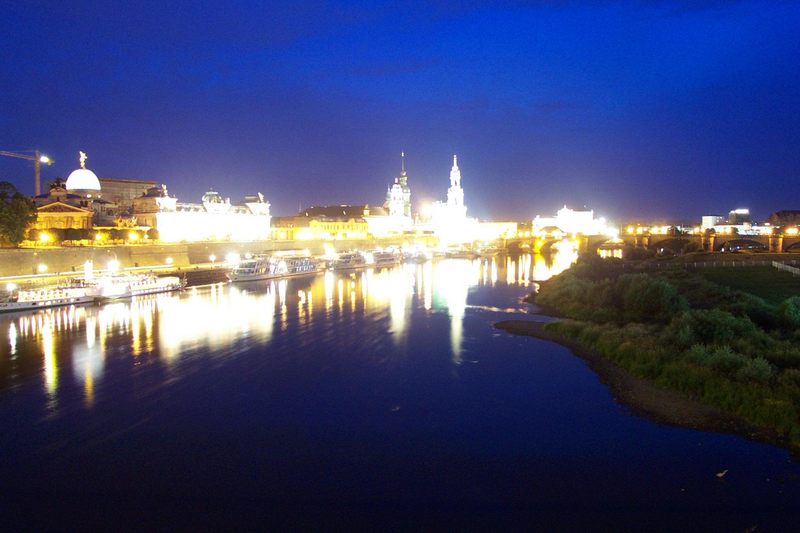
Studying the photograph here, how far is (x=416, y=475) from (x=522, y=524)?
2.85 metres

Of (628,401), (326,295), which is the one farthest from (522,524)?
(326,295)

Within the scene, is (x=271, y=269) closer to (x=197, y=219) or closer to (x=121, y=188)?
(x=197, y=219)

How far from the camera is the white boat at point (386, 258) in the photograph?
261 ft

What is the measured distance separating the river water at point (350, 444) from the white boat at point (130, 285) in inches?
539

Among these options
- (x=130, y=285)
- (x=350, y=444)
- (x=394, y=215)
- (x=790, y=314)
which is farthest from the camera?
(x=394, y=215)

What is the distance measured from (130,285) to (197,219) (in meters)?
44.5

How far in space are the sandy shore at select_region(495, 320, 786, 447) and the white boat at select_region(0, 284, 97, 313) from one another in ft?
108

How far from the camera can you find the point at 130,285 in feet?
140

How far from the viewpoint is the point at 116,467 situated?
45.7ft

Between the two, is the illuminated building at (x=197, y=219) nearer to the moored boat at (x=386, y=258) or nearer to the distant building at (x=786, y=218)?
the moored boat at (x=386, y=258)

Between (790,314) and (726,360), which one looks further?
(790,314)

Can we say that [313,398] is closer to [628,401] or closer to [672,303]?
[628,401]

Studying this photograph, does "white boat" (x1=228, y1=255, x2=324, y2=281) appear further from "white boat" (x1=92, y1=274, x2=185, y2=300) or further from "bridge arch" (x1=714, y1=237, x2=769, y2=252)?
"bridge arch" (x1=714, y1=237, x2=769, y2=252)

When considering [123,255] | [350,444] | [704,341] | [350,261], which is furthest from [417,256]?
[350,444]
